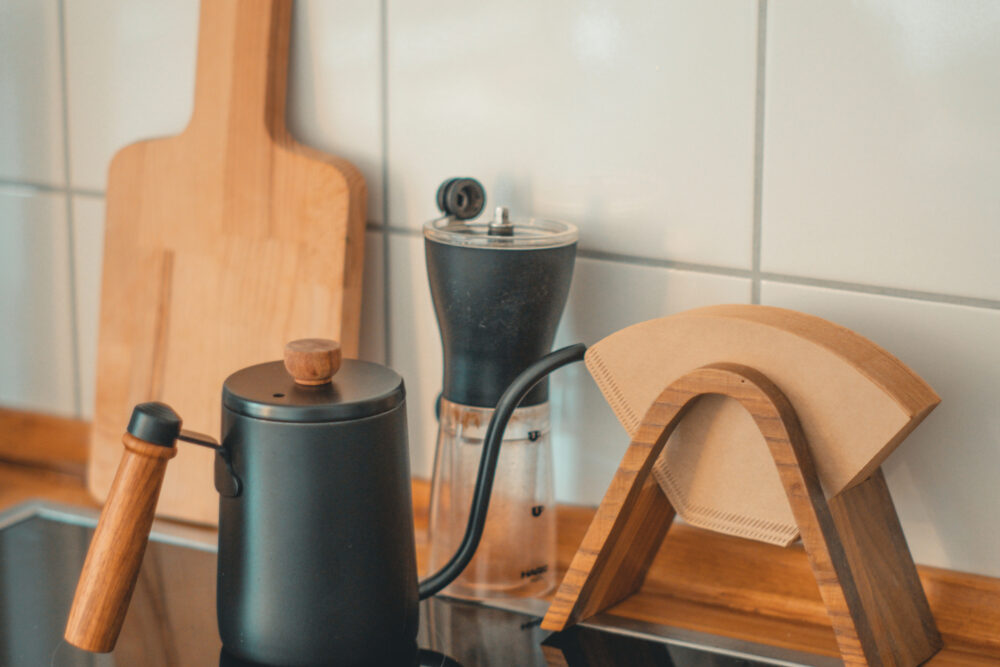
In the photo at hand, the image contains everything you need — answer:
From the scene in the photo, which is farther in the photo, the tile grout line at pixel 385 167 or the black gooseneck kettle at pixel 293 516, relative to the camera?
the tile grout line at pixel 385 167

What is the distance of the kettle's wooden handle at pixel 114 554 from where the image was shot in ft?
1.96

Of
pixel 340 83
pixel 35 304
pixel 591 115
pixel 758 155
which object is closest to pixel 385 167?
pixel 340 83

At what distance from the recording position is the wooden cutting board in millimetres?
833

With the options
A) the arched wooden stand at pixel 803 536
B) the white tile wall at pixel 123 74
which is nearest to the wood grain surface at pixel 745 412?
the arched wooden stand at pixel 803 536

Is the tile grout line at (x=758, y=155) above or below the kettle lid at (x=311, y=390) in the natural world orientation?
above

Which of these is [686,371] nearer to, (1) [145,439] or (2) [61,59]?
(1) [145,439]

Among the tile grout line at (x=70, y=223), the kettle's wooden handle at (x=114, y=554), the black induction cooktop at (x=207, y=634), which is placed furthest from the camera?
the tile grout line at (x=70, y=223)

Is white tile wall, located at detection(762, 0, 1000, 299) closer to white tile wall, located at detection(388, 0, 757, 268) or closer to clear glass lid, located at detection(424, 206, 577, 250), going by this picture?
white tile wall, located at detection(388, 0, 757, 268)

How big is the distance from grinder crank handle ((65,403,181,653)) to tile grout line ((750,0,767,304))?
39cm

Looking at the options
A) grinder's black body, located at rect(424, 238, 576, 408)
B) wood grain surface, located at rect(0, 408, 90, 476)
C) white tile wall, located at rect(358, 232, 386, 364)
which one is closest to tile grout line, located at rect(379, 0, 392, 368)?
white tile wall, located at rect(358, 232, 386, 364)

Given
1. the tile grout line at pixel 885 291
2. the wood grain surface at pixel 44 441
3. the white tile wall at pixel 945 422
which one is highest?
the tile grout line at pixel 885 291

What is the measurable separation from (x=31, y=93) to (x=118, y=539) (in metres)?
0.54

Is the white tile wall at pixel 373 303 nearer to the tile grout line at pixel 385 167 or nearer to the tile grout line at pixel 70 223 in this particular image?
the tile grout line at pixel 385 167

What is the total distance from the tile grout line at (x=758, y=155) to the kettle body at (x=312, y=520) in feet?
0.86
